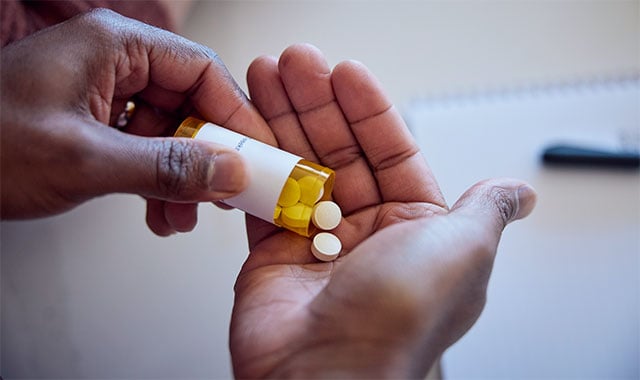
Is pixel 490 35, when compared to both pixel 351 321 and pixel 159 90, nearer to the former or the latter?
pixel 159 90

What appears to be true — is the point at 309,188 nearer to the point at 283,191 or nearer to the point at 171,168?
the point at 283,191

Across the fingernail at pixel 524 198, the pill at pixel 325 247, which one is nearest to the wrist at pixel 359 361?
the pill at pixel 325 247

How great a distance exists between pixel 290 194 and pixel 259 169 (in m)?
0.07

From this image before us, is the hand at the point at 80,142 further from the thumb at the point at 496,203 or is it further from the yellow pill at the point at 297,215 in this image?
the thumb at the point at 496,203

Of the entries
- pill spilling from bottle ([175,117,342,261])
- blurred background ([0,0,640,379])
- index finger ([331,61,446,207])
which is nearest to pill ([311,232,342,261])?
pill spilling from bottle ([175,117,342,261])

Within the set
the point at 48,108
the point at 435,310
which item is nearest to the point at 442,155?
the point at 435,310

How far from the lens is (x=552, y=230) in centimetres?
107

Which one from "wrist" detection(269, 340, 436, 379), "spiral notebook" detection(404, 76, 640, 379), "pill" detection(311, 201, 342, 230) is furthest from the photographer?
"spiral notebook" detection(404, 76, 640, 379)

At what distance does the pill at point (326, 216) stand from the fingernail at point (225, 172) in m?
0.18

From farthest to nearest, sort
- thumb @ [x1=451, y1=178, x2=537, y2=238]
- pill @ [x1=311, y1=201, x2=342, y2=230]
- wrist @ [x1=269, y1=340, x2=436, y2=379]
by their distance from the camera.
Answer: pill @ [x1=311, y1=201, x2=342, y2=230] < thumb @ [x1=451, y1=178, x2=537, y2=238] < wrist @ [x1=269, y1=340, x2=436, y2=379]

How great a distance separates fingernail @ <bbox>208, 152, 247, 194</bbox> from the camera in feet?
2.12

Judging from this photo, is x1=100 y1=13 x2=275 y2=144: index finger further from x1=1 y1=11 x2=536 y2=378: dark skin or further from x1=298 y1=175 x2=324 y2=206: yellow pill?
x1=298 y1=175 x2=324 y2=206: yellow pill

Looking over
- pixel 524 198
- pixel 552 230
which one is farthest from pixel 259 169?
pixel 552 230

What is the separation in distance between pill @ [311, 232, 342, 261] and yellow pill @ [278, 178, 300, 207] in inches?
2.6
